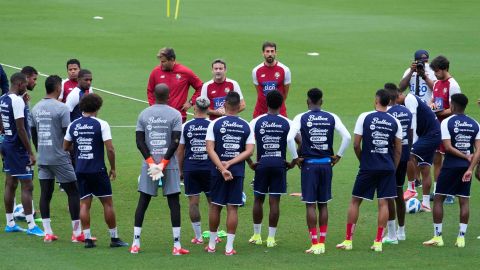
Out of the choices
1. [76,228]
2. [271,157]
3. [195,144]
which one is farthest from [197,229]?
[76,228]

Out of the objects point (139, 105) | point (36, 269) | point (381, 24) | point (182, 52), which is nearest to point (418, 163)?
point (36, 269)

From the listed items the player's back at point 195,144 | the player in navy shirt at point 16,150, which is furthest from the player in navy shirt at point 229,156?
the player in navy shirt at point 16,150

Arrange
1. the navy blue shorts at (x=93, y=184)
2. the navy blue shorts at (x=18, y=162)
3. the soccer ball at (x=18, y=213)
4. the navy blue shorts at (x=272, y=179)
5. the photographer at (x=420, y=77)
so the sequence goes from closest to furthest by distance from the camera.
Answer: the navy blue shorts at (x=93, y=184) < the navy blue shorts at (x=272, y=179) < the navy blue shorts at (x=18, y=162) < the soccer ball at (x=18, y=213) < the photographer at (x=420, y=77)

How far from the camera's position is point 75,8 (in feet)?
137

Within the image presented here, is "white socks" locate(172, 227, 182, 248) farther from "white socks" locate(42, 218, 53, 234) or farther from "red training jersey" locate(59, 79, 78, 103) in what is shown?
"red training jersey" locate(59, 79, 78, 103)

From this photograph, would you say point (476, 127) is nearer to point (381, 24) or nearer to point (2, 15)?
point (381, 24)

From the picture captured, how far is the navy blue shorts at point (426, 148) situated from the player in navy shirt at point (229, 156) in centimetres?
422

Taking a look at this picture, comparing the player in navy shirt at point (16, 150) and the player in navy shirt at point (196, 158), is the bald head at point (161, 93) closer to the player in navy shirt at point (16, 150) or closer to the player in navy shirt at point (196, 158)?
the player in navy shirt at point (196, 158)

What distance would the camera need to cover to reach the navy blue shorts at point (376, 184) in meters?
14.1

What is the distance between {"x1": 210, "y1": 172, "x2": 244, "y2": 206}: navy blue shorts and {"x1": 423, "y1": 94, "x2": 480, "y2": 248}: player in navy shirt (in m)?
2.84

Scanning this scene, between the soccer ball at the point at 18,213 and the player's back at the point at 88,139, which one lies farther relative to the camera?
the soccer ball at the point at 18,213

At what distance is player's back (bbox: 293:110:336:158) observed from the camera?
13938mm

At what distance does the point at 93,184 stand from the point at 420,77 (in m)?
7.73

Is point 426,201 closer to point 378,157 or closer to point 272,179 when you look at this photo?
point 378,157
